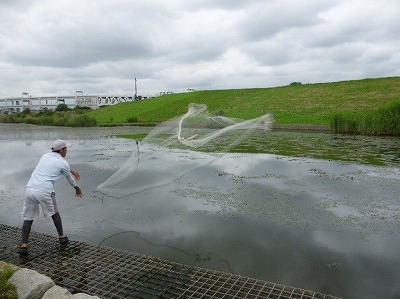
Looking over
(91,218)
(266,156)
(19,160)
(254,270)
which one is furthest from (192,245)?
(19,160)

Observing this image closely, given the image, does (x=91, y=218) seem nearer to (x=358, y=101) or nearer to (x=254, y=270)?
(x=254, y=270)

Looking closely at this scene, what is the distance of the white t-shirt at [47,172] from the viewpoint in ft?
20.2

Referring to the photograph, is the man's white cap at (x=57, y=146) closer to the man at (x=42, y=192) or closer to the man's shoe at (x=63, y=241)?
the man at (x=42, y=192)

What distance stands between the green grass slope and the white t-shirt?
3270 cm

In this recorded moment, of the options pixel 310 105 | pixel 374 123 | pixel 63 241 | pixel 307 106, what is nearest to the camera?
pixel 63 241

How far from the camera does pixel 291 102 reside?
49.3 meters

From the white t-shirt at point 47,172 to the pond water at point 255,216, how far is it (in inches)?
61.2

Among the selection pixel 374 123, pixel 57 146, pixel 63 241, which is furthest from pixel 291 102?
pixel 63 241

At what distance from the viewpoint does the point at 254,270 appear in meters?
5.77

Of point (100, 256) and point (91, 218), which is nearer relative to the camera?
point (100, 256)

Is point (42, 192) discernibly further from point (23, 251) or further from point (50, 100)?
point (50, 100)

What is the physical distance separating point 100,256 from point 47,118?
169ft

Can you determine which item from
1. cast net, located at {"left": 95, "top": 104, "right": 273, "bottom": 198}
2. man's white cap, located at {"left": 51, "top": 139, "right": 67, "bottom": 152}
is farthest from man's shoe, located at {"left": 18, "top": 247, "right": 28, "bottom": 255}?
cast net, located at {"left": 95, "top": 104, "right": 273, "bottom": 198}

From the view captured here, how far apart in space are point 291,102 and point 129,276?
4690 centimetres
